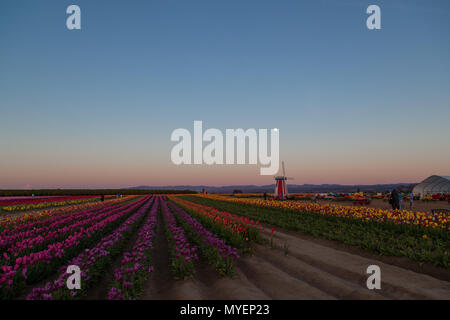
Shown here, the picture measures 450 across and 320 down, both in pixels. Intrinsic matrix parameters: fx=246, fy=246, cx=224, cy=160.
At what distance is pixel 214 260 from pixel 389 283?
4414 mm

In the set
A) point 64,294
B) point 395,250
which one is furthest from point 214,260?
point 395,250

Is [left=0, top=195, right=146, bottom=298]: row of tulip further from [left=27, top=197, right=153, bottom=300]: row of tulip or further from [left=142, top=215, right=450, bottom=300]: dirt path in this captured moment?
[left=142, top=215, right=450, bottom=300]: dirt path

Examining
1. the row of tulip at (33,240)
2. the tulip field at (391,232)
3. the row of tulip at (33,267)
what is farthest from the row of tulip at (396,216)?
the row of tulip at (33,240)

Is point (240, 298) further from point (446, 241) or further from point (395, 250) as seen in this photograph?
point (446, 241)

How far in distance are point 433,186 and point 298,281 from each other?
53.2 meters

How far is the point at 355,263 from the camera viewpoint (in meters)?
7.65

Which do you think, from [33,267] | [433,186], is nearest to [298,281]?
[33,267]

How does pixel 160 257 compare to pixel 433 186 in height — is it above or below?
below

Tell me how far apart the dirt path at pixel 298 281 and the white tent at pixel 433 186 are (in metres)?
48.8

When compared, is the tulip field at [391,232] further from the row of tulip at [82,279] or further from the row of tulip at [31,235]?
the row of tulip at [31,235]

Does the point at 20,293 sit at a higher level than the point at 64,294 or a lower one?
lower

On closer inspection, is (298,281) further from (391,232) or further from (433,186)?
(433,186)

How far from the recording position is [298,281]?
6035 millimetres
